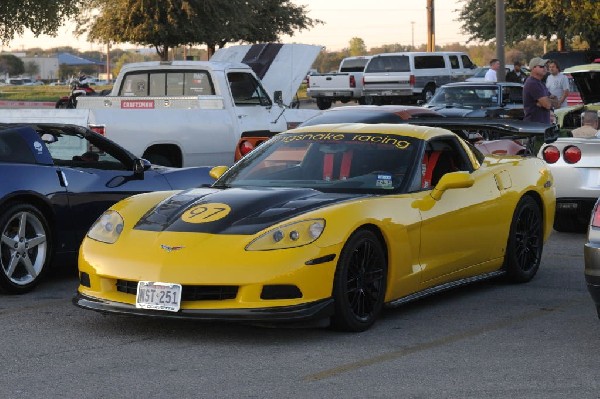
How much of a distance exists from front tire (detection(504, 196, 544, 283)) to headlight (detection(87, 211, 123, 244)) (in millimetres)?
3173

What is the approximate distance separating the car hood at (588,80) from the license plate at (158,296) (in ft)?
38.8

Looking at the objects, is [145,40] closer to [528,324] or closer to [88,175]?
[88,175]

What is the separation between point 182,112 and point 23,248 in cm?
664

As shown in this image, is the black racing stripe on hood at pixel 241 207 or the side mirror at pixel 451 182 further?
the side mirror at pixel 451 182

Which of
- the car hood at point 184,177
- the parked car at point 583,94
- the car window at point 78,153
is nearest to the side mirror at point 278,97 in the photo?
the parked car at point 583,94

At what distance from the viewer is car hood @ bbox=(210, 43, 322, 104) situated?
82.9 ft

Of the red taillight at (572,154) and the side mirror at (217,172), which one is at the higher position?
the side mirror at (217,172)

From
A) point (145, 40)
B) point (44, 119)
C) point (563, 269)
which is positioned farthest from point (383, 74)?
point (563, 269)

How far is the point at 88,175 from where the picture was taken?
33.3 ft

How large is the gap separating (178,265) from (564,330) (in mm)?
2470

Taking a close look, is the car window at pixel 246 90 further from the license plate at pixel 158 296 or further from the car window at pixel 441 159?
the license plate at pixel 158 296

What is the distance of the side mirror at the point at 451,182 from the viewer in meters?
8.39

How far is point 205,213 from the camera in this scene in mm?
7734

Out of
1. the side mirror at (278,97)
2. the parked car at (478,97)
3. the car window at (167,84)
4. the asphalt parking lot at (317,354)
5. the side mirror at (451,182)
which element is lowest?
the asphalt parking lot at (317,354)
